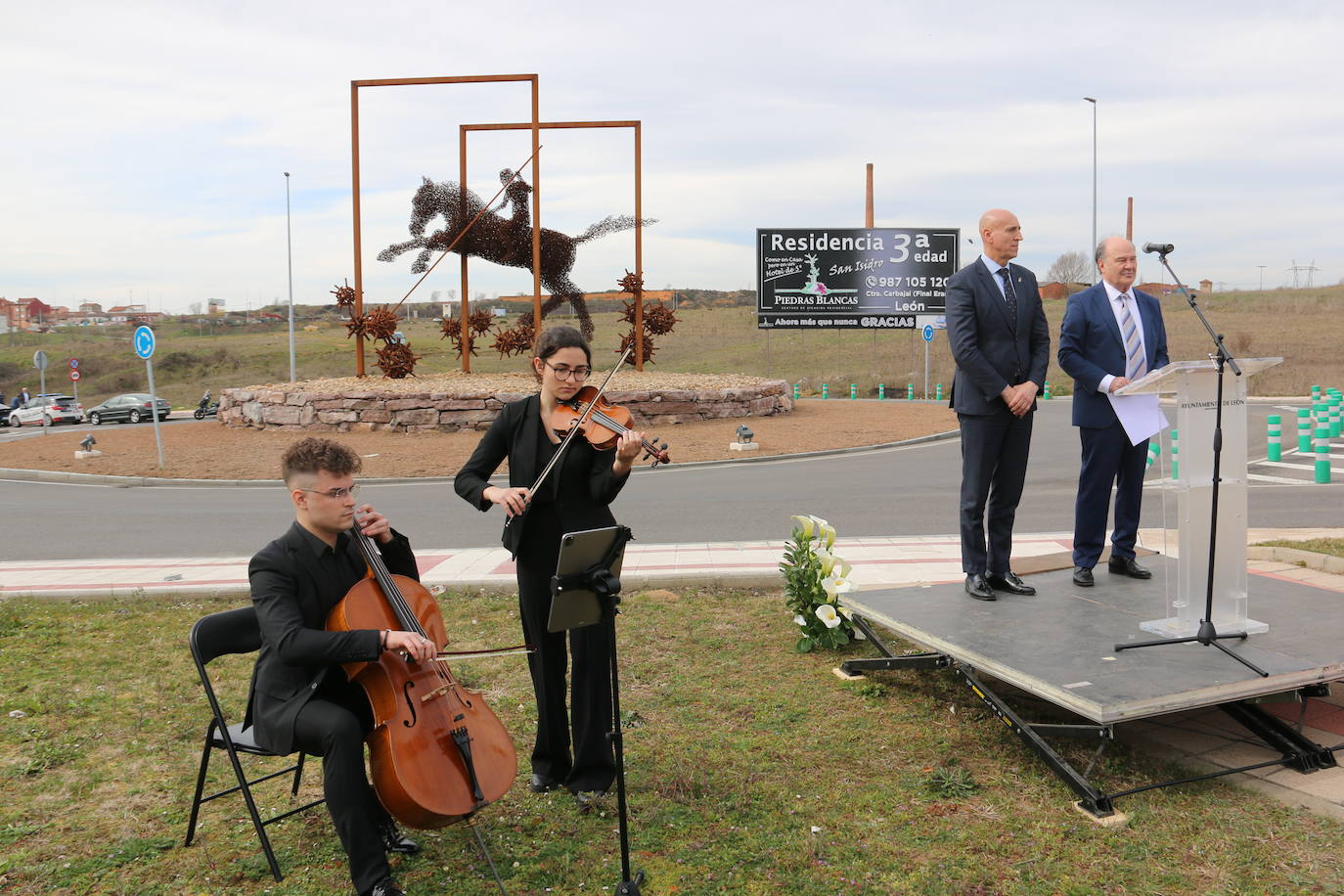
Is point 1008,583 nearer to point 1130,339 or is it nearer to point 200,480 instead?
point 1130,339

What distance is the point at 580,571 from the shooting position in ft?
10.4

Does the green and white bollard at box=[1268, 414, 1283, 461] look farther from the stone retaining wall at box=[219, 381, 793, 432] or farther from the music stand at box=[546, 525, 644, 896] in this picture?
the music stand at box=[546, 525, 644, 896]

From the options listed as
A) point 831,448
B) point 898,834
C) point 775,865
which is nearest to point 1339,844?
point 898,834

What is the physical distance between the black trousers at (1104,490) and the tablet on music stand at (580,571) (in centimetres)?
337

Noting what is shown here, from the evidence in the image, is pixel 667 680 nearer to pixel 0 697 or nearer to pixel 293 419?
pixel 0 697

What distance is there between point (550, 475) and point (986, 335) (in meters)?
2.75

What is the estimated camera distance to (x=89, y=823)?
388 cm

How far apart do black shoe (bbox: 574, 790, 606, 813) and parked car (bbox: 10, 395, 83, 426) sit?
43988mm

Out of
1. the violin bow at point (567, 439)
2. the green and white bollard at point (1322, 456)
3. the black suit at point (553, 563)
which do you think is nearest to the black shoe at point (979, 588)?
the black suit at point (553, 563)

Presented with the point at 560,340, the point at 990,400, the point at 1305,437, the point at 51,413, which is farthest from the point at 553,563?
the point at 51,413

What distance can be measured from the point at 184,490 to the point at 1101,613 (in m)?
14.9

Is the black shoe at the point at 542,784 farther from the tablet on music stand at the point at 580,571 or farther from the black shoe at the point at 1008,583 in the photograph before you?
the black shoe at the point at 1008,583

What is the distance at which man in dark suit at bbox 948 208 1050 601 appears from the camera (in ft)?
17.7

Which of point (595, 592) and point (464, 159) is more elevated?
point (464, 159)
